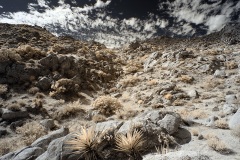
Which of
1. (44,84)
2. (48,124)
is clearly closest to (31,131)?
(48,124)

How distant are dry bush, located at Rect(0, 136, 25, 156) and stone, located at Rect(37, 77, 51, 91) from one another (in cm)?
624

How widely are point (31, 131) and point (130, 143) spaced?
6.34 metres

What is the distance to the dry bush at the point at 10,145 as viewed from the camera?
8.71 m

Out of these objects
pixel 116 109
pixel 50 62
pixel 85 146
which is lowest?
pixel 85 146

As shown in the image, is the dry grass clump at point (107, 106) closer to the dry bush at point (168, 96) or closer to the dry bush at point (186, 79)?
the dry bush at point (168, 96)

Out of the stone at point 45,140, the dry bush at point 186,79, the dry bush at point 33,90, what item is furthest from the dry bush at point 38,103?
the dry bush at point 186,79

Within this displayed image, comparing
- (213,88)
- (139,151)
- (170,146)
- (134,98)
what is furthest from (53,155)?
(213,88)

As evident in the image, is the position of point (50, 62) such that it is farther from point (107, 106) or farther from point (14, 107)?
point (107, 106)

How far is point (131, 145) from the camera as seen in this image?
6199mm

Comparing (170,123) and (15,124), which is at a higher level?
(170,123)

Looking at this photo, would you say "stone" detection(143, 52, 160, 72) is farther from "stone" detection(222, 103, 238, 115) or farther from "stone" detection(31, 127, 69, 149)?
"stone" detection(31, 127, 69, 149)

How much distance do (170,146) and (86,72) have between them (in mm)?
14075

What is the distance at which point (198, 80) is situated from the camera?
1620cm

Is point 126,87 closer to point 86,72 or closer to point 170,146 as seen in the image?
point 86,72
